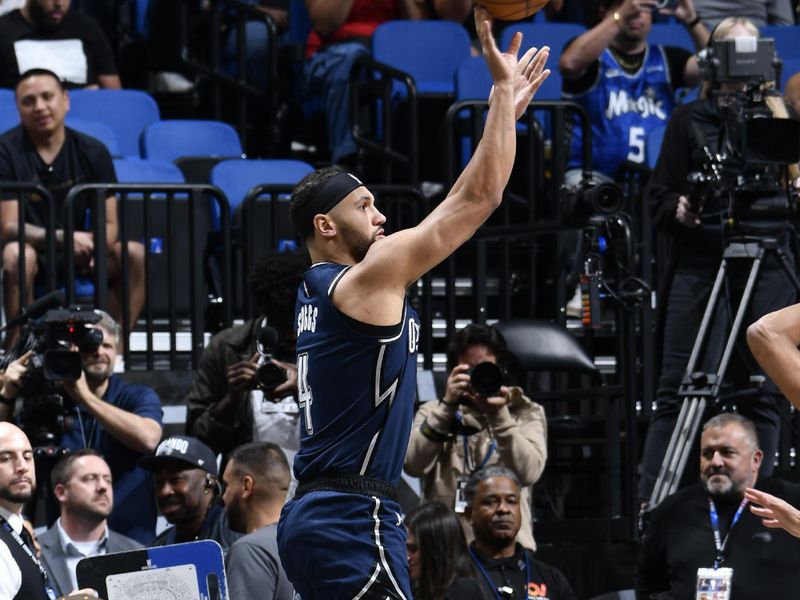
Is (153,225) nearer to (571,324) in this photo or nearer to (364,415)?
(571,324)

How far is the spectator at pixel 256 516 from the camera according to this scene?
6656 mm

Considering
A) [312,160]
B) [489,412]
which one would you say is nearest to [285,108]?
[312,160]

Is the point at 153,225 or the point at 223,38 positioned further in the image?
the point at 223,38

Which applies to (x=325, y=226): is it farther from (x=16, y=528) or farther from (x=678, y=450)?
(x=678, y=450)

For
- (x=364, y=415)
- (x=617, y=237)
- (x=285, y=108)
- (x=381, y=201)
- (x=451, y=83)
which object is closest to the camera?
(x=364, y=415)

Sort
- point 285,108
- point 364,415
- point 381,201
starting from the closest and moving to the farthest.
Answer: point 364,415 < point 381,201 < point 285,108

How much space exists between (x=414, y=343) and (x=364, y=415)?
0.91ft

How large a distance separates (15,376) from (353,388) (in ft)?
10.2

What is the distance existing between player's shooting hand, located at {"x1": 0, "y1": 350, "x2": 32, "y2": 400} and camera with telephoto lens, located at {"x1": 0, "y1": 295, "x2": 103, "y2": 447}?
0.02 m

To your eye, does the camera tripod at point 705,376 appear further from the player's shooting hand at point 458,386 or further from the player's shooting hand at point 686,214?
the player's shooting hand at point 458,386

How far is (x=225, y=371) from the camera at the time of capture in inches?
313

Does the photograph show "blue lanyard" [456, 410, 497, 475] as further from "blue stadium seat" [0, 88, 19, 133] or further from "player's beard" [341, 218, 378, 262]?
"blue stadium seat" [0, 88, 19, 133]

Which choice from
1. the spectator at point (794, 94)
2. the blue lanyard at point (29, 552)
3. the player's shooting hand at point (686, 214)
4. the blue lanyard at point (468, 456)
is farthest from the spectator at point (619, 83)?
the blue lanyard at point (29, 552)

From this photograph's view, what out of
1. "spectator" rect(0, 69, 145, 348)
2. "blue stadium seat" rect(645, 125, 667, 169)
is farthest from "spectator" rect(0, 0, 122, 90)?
"blue stadium seat" rect(645, 125, 667, 169)
